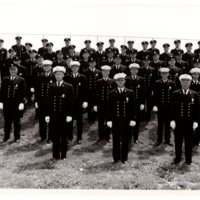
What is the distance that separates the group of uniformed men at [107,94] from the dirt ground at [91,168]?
27 cm

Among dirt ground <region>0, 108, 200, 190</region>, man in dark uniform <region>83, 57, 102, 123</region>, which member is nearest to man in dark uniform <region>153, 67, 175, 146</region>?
dirt ground <region>0, 108, 200, 190</region>

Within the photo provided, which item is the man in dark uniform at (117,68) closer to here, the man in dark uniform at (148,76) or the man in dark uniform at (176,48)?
the man in dark uniform at (148,76)

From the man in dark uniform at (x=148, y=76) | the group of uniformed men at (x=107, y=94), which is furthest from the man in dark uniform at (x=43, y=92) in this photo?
the man in dark uniform at (x=148, y=76)

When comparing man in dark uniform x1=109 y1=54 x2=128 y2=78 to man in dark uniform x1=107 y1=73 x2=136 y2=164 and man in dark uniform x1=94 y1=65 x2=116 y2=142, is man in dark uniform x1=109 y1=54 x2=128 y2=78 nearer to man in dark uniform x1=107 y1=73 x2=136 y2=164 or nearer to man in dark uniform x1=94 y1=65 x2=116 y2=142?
man in dark uniform x1=94 y1=65 x2=116 y2=142

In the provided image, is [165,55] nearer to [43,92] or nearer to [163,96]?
[163,96]

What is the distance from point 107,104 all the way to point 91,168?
1474mm

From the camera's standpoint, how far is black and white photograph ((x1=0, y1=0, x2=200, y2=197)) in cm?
848

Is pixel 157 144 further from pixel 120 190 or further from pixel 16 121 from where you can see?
pixel 16 121

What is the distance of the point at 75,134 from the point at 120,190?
327cm

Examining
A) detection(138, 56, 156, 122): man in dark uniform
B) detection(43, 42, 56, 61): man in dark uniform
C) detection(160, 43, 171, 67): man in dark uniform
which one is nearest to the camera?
detection(138, 56, 156, 122): man in dark uniform

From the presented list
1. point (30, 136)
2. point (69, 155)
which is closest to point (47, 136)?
point (30, 136)

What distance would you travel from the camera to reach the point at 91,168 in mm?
8852

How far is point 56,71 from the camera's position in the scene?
8.91 m

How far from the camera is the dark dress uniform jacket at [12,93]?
Result: 10.0 meters
